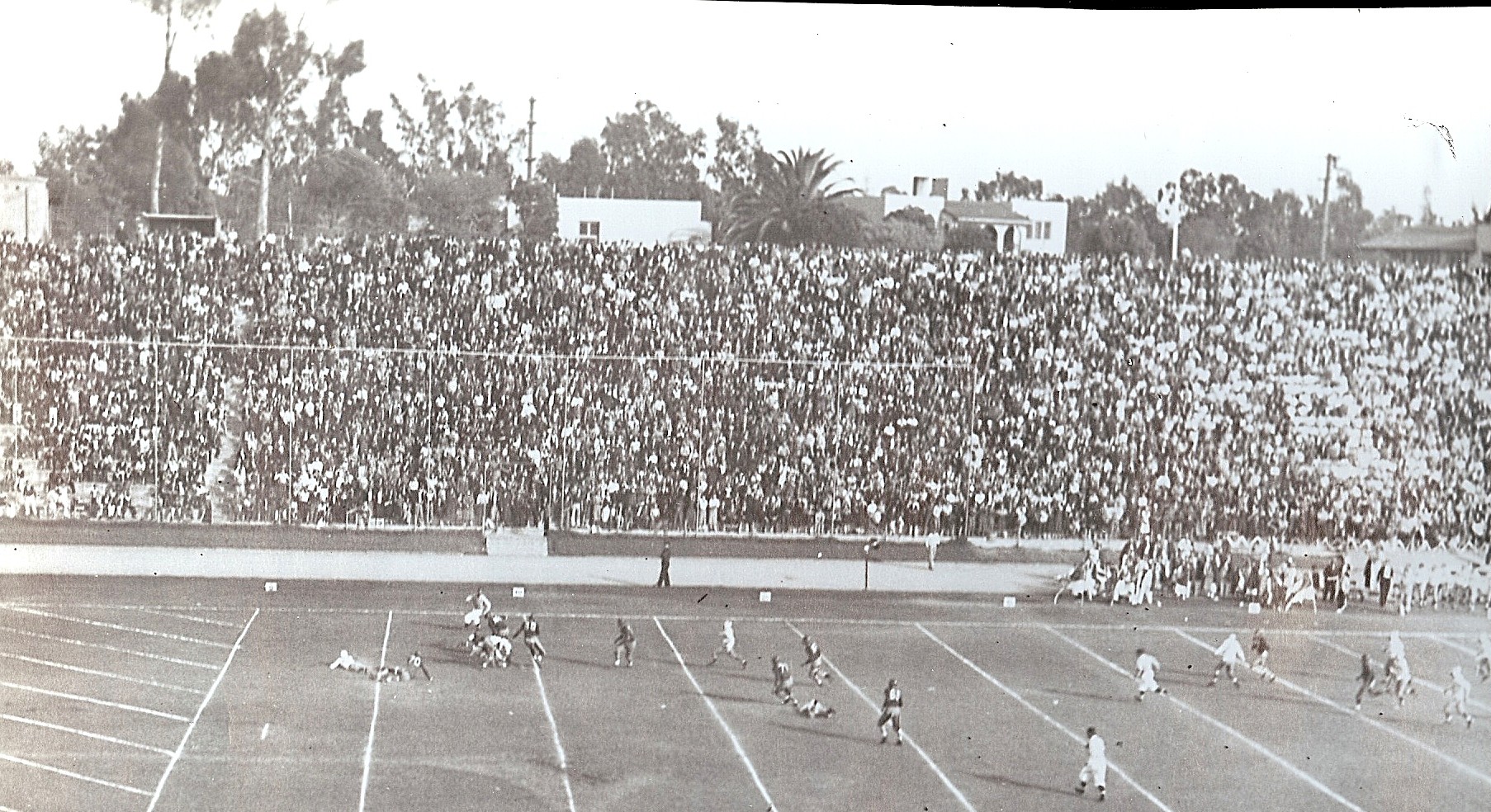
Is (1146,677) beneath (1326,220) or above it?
beneath

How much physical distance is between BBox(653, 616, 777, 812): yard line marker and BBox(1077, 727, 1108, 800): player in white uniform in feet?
6.76

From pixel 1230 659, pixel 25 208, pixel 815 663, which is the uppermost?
pixel 25 208

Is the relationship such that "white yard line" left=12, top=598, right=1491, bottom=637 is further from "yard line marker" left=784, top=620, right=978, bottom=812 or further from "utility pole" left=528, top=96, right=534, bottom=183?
"utility pole" left=528, top=96, right=534, bottom=183

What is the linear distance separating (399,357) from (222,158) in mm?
1838

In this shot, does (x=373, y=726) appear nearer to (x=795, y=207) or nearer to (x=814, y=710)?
(x=814, y=710)

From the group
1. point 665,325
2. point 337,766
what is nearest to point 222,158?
point 665,325

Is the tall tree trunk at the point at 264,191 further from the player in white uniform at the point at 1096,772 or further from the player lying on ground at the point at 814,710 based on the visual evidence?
the player in white uniform at the point at 1096,772

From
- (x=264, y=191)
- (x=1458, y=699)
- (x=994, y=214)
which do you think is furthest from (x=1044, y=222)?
(x=264, y=191)

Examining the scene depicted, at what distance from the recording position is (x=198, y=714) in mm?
9477

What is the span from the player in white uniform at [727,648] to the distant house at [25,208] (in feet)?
18.2

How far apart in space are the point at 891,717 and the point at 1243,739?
8.21 ft

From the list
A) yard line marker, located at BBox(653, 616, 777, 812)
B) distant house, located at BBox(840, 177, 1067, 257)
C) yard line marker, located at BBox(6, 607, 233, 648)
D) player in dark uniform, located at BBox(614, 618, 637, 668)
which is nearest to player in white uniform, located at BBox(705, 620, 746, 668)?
yard line marker, located at BBox(653, 616, 777, 812)

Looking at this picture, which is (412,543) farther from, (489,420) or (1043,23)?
(1043,23)

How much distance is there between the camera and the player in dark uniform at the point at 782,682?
33.3 feet
